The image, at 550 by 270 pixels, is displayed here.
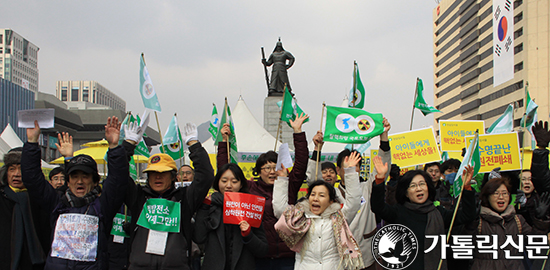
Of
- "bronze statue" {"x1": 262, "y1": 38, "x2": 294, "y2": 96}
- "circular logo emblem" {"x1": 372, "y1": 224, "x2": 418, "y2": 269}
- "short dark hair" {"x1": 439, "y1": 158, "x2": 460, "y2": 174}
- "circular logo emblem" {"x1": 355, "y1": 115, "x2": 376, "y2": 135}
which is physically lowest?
"circular logo emblem" {"x1": 372, "y1": 224, "x2": 418, "y2": 269}

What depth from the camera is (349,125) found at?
469 cm

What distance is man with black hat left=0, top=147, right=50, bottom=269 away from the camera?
3525 millimetres

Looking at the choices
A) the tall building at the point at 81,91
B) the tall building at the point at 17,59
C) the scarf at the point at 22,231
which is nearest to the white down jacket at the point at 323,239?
the scarf at the point at 22,231

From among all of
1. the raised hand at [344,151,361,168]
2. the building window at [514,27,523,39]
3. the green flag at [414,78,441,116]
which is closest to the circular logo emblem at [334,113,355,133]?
the raised hand at [344,151,361,168]

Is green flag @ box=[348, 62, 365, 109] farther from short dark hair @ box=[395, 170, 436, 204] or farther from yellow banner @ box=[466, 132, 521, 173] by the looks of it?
short dark hair @ box=[395, 170, 436, 204]

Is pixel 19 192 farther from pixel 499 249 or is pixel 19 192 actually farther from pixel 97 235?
pixel 499 249

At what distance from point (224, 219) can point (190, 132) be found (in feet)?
2.42

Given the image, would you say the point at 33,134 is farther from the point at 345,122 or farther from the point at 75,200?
the point at 345,122

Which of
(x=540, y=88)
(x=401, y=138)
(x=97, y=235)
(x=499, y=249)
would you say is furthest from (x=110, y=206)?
(x=540, y=88)

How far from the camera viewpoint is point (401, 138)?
253 inches

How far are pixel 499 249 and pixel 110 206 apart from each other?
3.05 metres

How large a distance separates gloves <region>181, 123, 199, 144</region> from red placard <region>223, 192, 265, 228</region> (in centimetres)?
53

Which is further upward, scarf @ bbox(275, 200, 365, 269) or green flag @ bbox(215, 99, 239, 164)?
green flag @ bbox(215, 99, 239, 164)

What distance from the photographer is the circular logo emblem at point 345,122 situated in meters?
4.69
